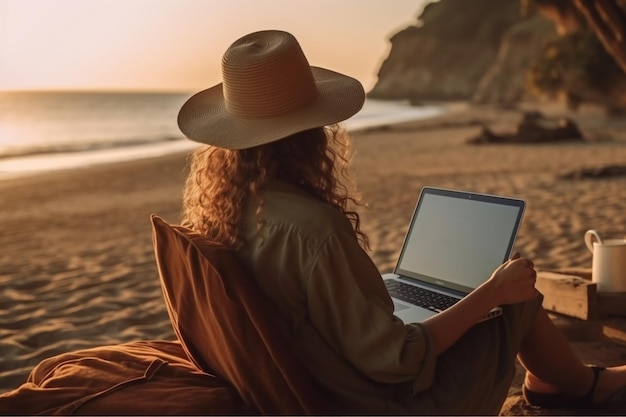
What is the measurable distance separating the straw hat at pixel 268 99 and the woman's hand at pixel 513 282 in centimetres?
57

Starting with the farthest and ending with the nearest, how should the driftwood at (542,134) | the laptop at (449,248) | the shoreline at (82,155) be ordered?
the shoreline at (82,155)
the driftwood at (542,134)
the laptop at (449,248)

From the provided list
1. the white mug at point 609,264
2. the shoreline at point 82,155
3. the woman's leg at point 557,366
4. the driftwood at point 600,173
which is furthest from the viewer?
the shoreline at point 82,155

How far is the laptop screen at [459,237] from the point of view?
7.91ft

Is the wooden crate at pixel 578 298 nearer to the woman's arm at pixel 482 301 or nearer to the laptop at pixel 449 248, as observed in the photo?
the laptop at pixel 449 248

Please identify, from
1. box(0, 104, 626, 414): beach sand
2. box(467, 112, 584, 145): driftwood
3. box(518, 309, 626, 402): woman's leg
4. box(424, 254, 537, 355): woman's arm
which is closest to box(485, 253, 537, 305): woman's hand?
box(424, 254, 537, 355): woman's arm

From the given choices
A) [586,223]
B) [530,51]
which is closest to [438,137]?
[586,223]

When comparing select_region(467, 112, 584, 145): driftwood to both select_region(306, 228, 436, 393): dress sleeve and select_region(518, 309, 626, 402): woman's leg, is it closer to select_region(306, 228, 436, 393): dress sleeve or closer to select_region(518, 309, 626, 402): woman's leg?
select_region(518, 309, 626, 402): woman's leg

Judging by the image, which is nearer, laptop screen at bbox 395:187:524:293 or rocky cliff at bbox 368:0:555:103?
laptop screen at bbox 395:187:524:293

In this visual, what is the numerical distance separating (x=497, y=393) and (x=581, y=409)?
1.89 ft

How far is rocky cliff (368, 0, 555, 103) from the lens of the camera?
98.3 m

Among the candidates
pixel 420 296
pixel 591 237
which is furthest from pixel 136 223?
pixel 420 296

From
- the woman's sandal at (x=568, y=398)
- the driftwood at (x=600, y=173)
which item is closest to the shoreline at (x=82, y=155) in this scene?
the driftwood at (x=600, y=173)

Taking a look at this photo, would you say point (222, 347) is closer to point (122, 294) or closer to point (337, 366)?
point (337, 366)

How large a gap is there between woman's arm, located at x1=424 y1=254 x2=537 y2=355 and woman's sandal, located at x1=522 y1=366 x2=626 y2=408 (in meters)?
0.58
